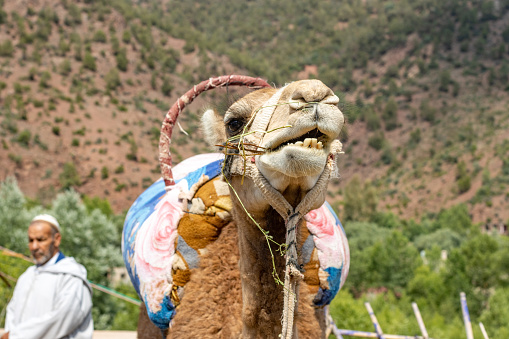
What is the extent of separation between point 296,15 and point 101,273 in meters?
110

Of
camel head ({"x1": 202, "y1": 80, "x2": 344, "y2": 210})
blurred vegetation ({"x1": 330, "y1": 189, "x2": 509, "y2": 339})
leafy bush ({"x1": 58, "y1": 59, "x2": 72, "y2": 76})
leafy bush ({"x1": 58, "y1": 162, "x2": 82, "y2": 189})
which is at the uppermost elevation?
leafy bush ({"x1": 58, "y1": 59, "x2": 72, "y2": 76})

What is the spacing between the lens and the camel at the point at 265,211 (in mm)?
2320

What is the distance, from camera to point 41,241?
16.2 feet

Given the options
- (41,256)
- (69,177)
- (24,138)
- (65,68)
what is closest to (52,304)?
(41,256)

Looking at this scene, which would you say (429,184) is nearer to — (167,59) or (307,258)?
(167,59)

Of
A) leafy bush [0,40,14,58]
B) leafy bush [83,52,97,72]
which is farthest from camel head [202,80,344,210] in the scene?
leafy bush [83,52,97,72]

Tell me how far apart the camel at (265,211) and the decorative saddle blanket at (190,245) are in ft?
0.30

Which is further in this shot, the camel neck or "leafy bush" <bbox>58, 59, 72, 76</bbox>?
"leafy bush" <bbox>58, 59, 72, 76</bbox>

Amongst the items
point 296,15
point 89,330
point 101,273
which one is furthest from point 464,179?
point 296,15

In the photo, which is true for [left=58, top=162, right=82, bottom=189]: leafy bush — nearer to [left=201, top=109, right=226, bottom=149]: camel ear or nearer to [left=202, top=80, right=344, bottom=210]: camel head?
[left=201, top=109, right=226, bottom=149]: camel ear

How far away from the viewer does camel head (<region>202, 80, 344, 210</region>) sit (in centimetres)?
228

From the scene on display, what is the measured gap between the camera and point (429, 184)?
2675 inches

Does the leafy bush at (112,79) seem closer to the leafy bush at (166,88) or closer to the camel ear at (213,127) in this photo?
the leafy bush at (166,88)

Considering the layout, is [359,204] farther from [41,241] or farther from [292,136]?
[292,136]
